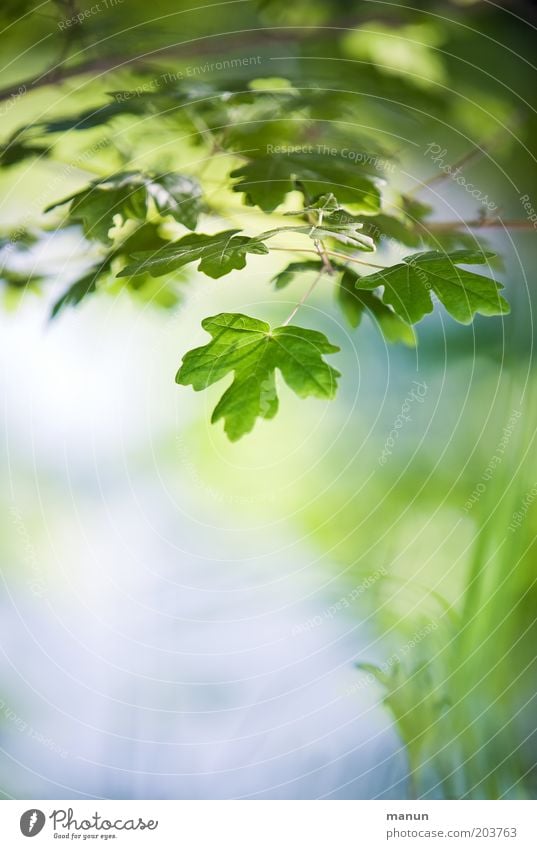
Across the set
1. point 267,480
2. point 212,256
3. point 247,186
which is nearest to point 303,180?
point 247,186

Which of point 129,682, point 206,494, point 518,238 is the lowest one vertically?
point 129,682

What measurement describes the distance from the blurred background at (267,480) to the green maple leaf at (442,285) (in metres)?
0.13

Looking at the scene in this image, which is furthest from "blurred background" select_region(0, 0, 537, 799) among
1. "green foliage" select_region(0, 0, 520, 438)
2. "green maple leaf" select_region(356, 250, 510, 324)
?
"green maple leaf" select_region(356, 250, 510, 324)

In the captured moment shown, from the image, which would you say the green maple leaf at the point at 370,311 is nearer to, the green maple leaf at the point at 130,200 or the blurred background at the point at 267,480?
the blurred background at the point at 267,480

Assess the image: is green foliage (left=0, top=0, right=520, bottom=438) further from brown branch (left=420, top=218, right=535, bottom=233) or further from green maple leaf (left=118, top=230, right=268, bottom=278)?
green maple leaf (left=118, top=230, right=268, bottom=278)

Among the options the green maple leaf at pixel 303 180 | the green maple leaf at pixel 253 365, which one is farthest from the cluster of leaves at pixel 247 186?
the green maple leaf at pixel 253 365

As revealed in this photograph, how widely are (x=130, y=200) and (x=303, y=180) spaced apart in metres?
0.14

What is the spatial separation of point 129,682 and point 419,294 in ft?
1.32

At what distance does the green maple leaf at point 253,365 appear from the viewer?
0.50 m

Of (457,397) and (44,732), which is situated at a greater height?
(457,397)

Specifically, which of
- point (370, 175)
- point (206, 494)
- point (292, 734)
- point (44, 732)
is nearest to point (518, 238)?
point (370, 175)

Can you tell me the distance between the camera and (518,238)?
0.65 meters

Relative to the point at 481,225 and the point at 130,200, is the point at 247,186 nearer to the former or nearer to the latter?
the point at 130,200
